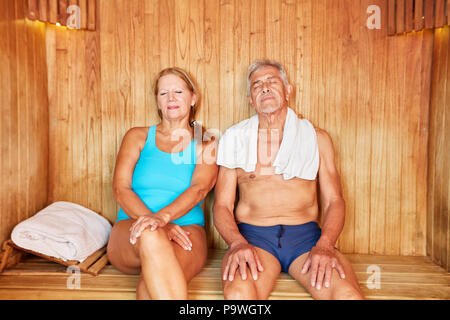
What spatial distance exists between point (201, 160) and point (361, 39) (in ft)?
4.54

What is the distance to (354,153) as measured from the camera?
237cm

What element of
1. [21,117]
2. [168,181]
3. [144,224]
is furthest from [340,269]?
[21,117]

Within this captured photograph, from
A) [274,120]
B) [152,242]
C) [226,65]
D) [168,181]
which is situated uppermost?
[226,65]

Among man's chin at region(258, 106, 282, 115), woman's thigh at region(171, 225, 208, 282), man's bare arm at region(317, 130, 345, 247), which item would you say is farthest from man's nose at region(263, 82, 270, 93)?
woman's thigh at region(171, 225, 208, 282)

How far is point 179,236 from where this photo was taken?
1787mm

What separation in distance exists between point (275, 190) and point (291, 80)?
0.83 m

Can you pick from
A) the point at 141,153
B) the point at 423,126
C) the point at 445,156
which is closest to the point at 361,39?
the point at 423,126

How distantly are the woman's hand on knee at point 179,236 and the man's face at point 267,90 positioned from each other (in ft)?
2.94

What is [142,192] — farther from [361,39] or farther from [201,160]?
[361,39]

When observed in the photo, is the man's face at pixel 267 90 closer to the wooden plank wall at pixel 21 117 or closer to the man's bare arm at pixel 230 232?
the man's bare arm at pixel 230 232

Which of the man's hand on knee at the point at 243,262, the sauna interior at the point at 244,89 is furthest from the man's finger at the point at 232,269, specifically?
the sauna interior at the point at 244,89

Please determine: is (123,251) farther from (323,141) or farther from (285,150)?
(323,141)

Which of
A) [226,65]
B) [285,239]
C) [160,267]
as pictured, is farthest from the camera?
[226,65]

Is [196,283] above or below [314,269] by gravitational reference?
below
